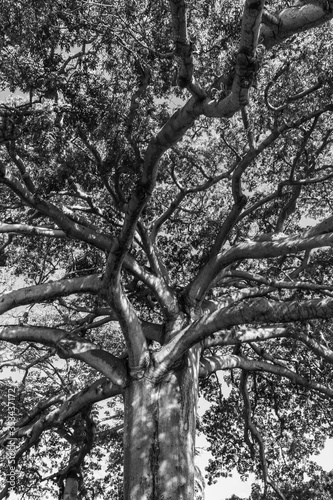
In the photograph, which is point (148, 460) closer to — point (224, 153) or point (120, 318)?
point (120, 318)

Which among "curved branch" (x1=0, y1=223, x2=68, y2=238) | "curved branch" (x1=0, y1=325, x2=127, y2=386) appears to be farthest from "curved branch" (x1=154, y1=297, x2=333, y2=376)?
"curved branch" (x1=0, y1=223, x2=68, y2=238)

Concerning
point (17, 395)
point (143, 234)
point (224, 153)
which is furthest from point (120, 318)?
point (17, 395)

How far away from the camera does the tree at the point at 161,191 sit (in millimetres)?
5633

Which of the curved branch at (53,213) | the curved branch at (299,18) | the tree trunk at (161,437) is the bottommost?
the tree trunk at (161,437)

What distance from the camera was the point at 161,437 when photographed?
598 cm

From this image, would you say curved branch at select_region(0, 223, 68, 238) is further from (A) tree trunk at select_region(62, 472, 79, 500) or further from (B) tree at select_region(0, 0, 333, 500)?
(A) tree trunk at select_region(62, 472, 79, 500)

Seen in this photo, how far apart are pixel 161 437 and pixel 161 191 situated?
552 cm

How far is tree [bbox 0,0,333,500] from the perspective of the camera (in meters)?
5.63

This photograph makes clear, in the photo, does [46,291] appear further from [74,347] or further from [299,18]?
[299,18]

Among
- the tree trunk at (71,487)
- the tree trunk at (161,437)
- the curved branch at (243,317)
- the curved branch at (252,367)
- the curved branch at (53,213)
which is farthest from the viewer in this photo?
the tree trunk at (71,487)

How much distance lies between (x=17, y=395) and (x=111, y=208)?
5578 mm

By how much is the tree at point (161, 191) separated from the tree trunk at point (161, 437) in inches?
0.8

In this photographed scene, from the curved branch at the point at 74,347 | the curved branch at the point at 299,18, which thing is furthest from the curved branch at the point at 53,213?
the curved branch at the point at 299,18

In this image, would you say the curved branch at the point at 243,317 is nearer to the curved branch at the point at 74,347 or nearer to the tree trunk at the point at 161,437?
the tree trunk at the point at 161,437
